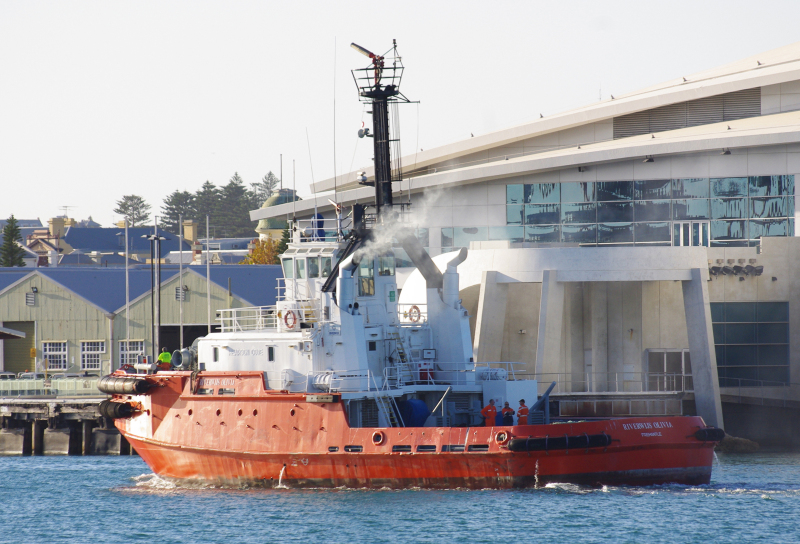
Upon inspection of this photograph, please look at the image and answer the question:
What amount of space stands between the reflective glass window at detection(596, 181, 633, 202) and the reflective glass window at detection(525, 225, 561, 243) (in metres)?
2.23

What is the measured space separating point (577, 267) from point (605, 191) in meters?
7.51

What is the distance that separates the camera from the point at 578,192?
42.8m

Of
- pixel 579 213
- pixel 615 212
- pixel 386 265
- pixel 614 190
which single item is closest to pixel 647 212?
pixel 615 212

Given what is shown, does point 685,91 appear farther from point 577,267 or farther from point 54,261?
point 54,261

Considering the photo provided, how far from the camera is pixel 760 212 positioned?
40312 millimetres

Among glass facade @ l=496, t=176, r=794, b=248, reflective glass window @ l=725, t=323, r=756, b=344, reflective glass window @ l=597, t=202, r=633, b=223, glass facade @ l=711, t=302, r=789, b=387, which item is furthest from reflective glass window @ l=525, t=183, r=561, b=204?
reflective glass window @ l=725, t=323, r=756, b=344

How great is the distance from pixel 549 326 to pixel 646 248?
435 cm

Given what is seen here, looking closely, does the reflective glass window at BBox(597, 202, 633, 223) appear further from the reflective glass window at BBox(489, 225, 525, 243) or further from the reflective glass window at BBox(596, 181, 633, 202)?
the reflective glass window at BBox(489, 225, 525, 243)

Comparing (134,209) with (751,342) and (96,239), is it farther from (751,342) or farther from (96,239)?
(751,342)

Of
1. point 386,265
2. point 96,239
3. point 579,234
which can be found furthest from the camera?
point 96,239

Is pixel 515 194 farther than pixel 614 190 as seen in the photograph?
Yes

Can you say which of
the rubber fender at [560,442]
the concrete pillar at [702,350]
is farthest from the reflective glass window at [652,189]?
the rubber fender at [560,442]

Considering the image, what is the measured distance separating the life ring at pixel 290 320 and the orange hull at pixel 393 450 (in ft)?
5.22

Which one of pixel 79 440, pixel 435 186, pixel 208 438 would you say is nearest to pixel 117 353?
pixel 79 440
